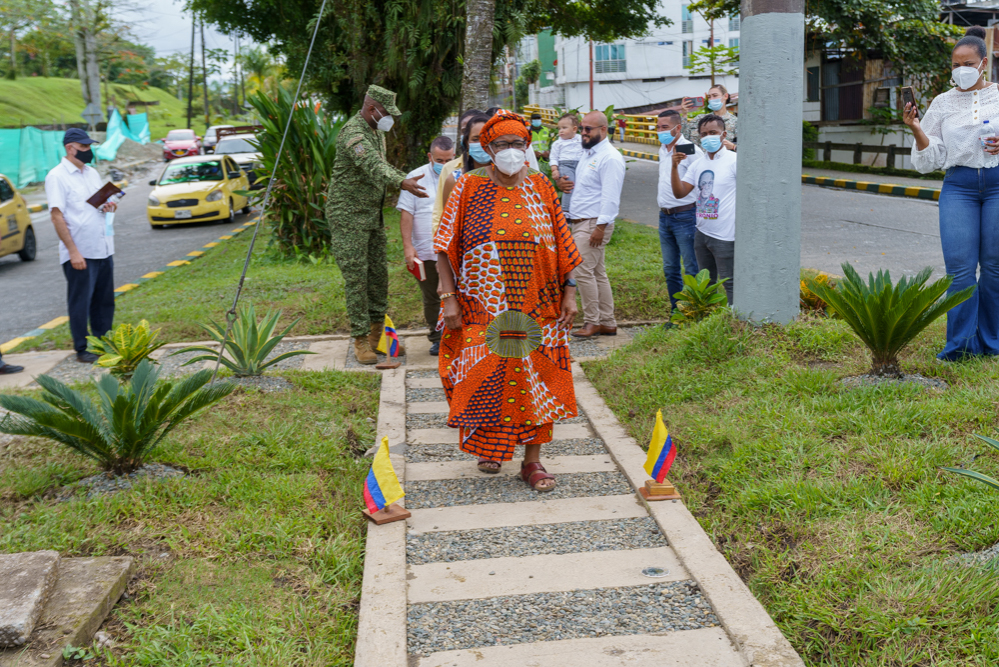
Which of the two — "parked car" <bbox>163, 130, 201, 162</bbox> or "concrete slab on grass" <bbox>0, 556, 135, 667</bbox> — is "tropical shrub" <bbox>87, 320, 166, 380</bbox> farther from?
"parked car" <bbox>163, 130, 201, 162</bbox>

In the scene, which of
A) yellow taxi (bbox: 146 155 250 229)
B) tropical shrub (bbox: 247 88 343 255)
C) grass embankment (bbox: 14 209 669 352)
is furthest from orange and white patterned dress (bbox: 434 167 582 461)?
yellow taxi (bbox: 146 155 250 229)

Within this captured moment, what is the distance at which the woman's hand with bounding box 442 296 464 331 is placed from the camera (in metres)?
4.43

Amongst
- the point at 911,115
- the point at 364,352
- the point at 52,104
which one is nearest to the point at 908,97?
the point at 911,115

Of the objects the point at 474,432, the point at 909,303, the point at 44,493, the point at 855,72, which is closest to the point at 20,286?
the point at 44,493

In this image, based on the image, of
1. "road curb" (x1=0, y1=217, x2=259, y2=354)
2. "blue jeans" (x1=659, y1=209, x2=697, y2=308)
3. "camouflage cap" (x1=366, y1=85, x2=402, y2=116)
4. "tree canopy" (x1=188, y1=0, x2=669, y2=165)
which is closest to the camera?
"camouflage cap" (x1=366, y1=85, x2=402, y2=116)

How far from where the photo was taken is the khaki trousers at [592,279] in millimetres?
7145

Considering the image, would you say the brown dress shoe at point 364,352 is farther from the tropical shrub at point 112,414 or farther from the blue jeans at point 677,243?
the blue jeans at point 677,243

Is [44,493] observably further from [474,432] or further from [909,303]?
[909,303]

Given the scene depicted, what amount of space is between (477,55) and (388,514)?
6.87 meters

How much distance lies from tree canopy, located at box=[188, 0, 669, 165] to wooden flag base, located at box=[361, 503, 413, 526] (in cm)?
1082

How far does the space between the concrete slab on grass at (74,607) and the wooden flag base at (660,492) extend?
229 centimetres

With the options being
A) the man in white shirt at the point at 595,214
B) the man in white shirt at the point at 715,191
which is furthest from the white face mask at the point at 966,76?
the man in white shirt at the point at 595,214

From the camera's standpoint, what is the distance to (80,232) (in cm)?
721

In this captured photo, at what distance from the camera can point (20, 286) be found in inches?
471
